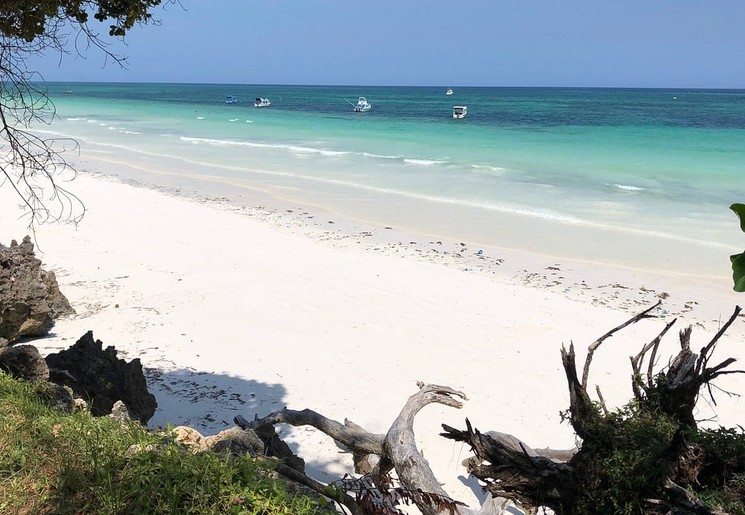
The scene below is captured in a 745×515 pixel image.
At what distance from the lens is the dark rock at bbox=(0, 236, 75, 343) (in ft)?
20.1

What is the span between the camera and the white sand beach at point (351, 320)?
5633 millimetres

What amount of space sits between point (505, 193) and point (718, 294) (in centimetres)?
867

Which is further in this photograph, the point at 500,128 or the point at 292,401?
the point at 500,128

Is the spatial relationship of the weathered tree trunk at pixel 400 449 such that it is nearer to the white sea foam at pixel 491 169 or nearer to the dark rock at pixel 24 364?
the dark rock at pixel 24 364

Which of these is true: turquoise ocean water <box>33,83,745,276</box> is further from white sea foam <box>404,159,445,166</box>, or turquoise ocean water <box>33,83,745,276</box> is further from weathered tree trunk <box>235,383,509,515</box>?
weathered tree trunk <box>235,383,509,515</box>

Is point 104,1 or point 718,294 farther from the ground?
point 104,1

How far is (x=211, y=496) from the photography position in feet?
7.85

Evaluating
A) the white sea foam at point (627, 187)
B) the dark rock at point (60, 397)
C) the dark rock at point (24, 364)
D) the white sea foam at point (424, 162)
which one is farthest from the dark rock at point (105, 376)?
the white sea foam at point (424, 162)

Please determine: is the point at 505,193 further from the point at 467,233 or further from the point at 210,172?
the point at 210,172

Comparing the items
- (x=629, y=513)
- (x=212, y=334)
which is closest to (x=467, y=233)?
(x=212, y=334)

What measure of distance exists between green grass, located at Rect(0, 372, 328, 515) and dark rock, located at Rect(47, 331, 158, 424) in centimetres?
148

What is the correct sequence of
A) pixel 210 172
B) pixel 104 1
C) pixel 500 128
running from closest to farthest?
1. pixel 104 1
2. pixel 210 172
3. pixel 500 128

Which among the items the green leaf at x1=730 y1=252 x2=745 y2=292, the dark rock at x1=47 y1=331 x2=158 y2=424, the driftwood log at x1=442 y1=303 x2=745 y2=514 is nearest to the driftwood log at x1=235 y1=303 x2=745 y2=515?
the driftwood log at x1=442 y1=303 x2=745 y2=514

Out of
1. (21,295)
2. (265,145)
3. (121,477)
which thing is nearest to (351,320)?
(21,295)
